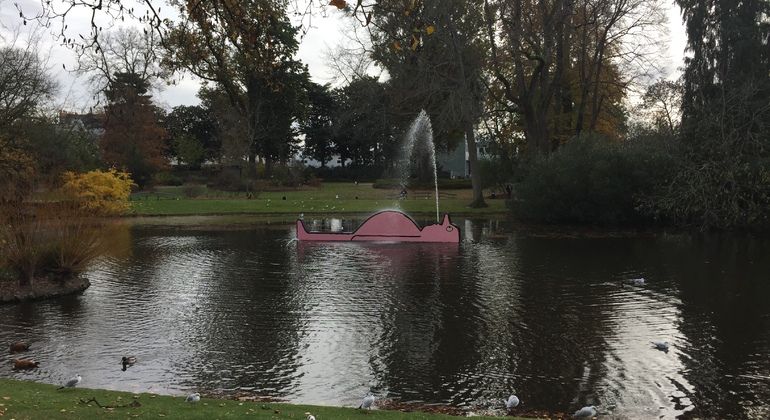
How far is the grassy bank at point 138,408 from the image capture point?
603cm

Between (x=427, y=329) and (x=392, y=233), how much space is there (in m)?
12.1

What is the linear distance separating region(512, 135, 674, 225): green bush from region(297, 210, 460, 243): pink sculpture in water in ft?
28.5

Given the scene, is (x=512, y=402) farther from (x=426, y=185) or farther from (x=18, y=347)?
(x=426, y=185)

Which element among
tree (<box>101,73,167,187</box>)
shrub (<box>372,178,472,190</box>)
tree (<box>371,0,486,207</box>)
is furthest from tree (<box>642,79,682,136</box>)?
tree (<box>101,73,167,187</box>)

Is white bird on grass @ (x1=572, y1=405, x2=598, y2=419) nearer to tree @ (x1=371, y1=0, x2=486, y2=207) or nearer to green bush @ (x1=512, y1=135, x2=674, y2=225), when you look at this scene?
green bush @ (x1=512, y1=135, x2=674, y2=225)

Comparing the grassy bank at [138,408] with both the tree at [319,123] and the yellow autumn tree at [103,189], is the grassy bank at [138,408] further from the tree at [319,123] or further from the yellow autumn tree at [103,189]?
the tree at [319,123]

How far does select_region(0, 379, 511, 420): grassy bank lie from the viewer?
6027mm

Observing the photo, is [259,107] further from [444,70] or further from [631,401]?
[631,401]

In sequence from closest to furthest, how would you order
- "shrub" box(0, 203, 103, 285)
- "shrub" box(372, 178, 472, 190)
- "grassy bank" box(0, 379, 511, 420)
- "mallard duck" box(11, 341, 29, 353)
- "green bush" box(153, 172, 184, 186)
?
"grassy bank" box(0, 379, 511, 420) < "mallard duck" box(11, 341, 29, 353) < "shrub" box(0, 203, 103, 285) < "shrub" box(372, 178, 472, 190) < "green bush" box(153, 172, 184, 186)

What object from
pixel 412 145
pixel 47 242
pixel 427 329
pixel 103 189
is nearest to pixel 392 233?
pixel 47 242

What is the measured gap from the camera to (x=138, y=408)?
20.8ft

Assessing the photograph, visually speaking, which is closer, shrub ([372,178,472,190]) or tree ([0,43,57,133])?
tree ([0,43,57,133])

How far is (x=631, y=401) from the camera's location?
Answer: 7.59m

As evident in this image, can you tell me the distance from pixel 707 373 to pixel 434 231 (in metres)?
14.4
